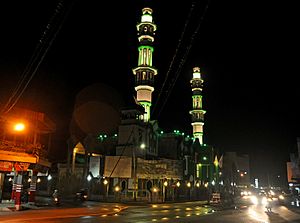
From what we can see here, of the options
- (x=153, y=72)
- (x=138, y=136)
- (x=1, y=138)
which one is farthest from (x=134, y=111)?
(x=1, y=138)

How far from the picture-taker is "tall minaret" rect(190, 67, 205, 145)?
101 meters

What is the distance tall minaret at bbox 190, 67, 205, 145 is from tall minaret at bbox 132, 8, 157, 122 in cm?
3009

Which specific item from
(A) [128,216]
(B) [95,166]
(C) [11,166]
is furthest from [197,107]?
(C) [11,166]

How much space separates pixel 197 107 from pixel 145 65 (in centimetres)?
3413

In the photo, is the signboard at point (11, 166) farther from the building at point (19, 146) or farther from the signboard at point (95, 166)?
the signboard at point (95, 166)

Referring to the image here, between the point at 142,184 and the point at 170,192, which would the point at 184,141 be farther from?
the point at 142,184

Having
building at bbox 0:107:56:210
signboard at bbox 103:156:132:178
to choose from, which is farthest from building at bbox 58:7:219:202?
building at bbox 0:107:56:210

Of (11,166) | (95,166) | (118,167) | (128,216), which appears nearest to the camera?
(128,216)

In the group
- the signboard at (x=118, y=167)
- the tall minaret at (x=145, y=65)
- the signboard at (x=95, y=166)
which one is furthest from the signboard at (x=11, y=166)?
the tall minaret at (x=145, y=65)

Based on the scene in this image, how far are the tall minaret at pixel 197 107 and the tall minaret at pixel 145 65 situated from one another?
3009 cm

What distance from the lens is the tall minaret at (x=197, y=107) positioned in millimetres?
100938

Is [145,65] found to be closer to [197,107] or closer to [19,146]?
[197,107]

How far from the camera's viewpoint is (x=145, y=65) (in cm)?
7450

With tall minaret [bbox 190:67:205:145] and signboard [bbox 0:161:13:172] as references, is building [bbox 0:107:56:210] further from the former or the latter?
tall minaret [bbox 190:67:205:145]
